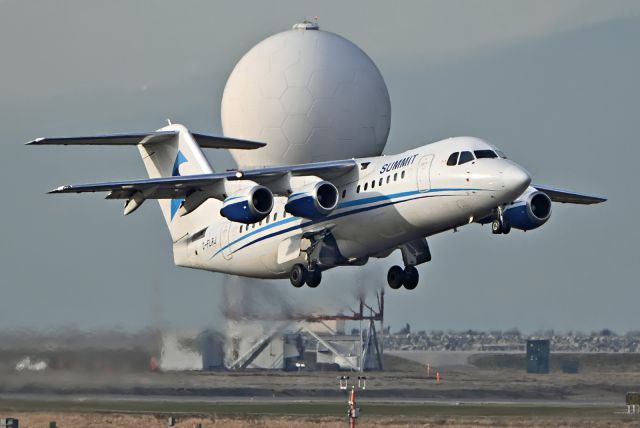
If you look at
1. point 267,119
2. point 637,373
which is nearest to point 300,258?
point 267,119

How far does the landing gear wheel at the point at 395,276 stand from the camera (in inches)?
1501

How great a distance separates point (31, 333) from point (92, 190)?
4329 mm

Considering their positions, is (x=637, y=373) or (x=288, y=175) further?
(x=637, y=373)

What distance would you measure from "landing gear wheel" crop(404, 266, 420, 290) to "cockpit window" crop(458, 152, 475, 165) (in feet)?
17.0

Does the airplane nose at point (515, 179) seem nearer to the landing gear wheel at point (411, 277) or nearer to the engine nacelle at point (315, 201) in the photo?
the engine nacelle at point (315, 201)

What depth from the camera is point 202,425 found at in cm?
3491

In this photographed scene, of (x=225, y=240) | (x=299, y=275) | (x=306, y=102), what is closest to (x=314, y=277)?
(x=299, y=275)

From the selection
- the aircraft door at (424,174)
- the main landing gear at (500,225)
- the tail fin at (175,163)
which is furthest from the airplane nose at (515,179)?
the tail fin at (175,163)

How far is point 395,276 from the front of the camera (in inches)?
1505

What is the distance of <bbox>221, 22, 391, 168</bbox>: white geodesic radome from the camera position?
42844 mm

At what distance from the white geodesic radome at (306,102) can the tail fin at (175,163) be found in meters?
2.59

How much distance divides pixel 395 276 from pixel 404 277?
0.85 feet

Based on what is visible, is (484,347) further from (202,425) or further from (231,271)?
(202,425)

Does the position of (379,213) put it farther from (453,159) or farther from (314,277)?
(314,277)
